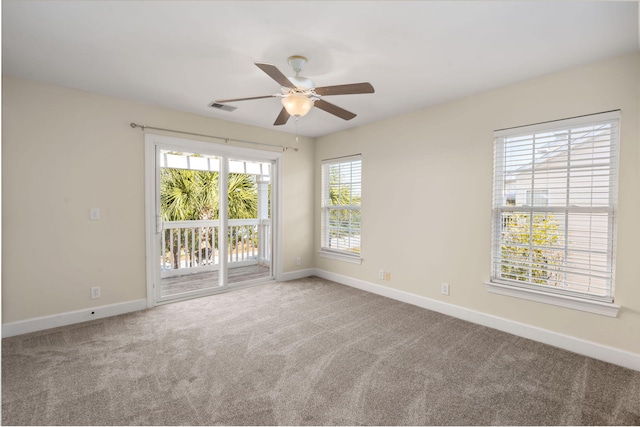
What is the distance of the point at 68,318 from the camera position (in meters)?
3.51

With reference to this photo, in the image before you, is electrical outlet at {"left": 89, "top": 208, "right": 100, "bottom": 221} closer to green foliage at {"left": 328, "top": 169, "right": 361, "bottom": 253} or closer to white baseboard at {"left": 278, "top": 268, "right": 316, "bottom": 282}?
white baseboard at {"left": 278, "top": 268, "right": 316, "bottom": 282}

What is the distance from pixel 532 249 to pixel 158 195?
3.93m

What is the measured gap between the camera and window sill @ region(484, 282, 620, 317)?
2.84 m

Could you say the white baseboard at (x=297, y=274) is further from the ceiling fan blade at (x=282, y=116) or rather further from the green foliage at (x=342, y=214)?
the ceiling fan blade at (x=282, y=116)

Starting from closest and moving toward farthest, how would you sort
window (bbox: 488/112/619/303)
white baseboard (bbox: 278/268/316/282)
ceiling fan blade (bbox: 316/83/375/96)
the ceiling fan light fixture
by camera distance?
ceiling fan blade (bbox: 316/83/375/96) < the ceiling fan light fixture < window (bbox: 488/112/619/303) < white baseboard (bbox: 278/268/316/282)

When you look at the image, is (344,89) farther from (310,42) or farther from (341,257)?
(341,257)

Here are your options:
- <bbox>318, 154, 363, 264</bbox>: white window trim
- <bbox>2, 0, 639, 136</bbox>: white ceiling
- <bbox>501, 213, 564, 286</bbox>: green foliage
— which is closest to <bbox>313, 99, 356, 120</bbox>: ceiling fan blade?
<bbox>2, 0, 639, 136</bbox>: white ceiling

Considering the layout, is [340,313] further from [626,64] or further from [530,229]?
[626,64]

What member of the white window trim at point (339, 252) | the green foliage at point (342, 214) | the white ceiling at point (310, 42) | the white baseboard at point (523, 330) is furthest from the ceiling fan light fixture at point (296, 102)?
the white baseboard at point (523, 330)

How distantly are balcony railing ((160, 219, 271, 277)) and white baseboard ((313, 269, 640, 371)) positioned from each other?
7.09 ft

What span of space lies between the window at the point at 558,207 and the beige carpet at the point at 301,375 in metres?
0.62

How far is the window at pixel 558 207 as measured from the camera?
2889 mm

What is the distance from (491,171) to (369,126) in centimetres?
174

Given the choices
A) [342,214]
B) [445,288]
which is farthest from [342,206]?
[445,288]
